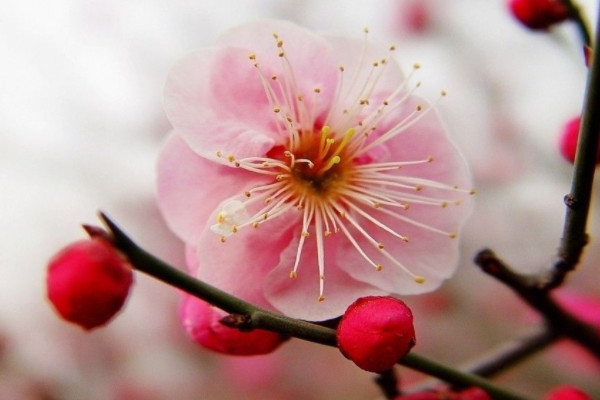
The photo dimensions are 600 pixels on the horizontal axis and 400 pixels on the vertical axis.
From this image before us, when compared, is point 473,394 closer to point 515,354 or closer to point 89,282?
point 515,354

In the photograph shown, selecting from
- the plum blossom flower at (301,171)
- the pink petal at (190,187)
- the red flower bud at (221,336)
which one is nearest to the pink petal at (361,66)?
the plum blossom flower at (301,171)

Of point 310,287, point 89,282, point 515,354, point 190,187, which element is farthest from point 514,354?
point 89,282

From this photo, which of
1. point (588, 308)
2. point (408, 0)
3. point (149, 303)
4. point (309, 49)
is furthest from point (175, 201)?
point (149, 303)

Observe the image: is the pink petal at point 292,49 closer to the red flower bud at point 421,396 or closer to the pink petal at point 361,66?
the pink petal at point 361,66

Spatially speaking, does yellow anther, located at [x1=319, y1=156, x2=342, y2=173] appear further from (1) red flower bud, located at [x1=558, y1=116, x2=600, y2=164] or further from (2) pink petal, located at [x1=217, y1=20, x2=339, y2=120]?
(1) red flower bud, located at [x1=558, y1=116, x2=600, y2=164]

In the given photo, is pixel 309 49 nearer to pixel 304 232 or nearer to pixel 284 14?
pixel 304 232

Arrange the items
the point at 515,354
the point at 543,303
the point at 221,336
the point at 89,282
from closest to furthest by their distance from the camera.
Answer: the point at 89,282 → the point at 221,336 → the point at 543,303 → the point at 515,354

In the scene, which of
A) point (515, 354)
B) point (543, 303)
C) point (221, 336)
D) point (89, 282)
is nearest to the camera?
point (89, 282)
